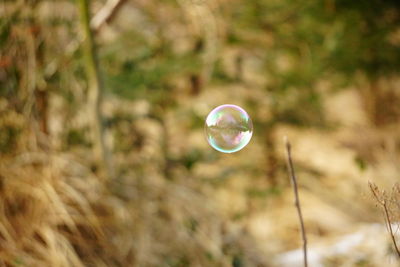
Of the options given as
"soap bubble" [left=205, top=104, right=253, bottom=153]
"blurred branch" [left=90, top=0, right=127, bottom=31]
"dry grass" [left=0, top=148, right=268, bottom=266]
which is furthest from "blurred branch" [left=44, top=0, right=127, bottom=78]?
"soap bubble" [left=205, top=104, right=253, bottom=153]

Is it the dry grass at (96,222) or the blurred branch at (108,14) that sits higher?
the blurred branch at (108,14)

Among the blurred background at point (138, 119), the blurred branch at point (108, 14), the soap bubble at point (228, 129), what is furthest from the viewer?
the blurred background at point (138, 119)

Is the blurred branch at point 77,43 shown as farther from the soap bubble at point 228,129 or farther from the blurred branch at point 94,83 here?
the soap bubble at point 228,129

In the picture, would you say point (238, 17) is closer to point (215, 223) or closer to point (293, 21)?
point (293, 21)

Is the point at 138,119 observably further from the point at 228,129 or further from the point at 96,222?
the point at 228,129

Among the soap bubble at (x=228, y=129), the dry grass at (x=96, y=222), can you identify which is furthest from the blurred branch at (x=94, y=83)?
the soap bubble at (x=228, y=129)

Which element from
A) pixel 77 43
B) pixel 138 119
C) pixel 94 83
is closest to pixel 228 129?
pixel 94 83

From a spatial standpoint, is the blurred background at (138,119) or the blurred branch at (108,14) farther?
the blurred background at (138,119)
